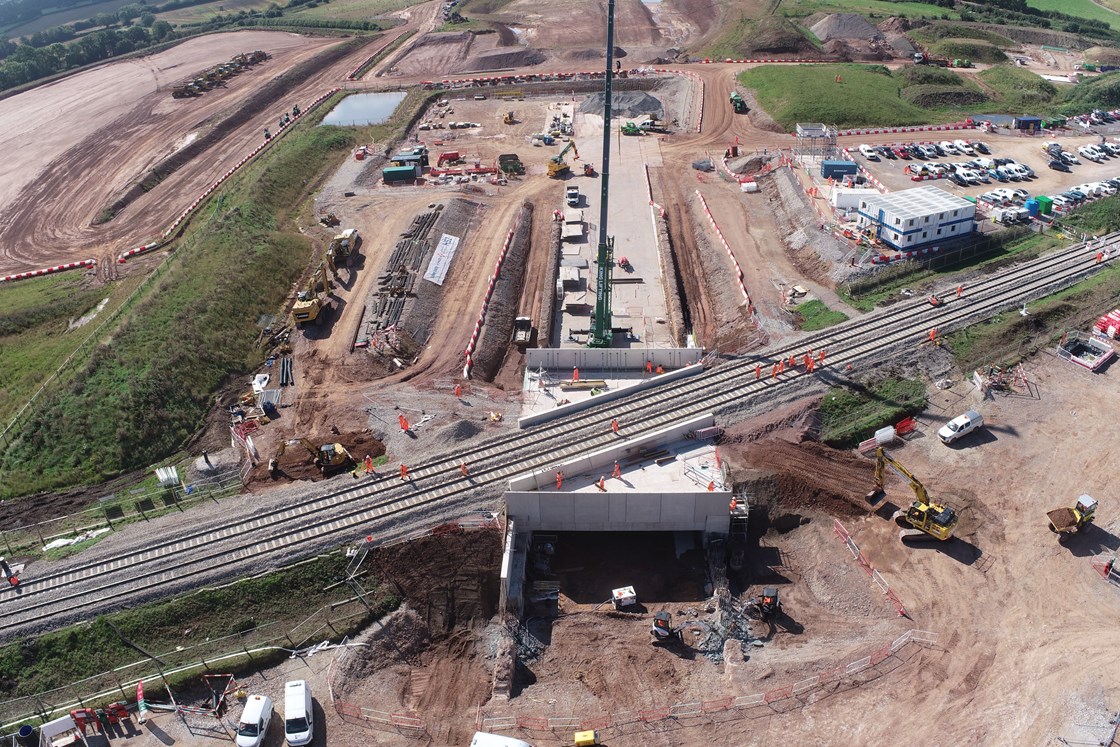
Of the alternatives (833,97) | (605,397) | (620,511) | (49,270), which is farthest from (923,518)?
(49,270)

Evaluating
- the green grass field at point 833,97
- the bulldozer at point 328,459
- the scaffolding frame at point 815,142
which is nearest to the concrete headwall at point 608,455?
the bulldozer at point 328,459

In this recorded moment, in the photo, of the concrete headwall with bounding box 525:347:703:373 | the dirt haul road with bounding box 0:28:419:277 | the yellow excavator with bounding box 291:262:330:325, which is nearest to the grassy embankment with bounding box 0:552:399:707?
the concrete headwall with bounding box 525:347:703:373

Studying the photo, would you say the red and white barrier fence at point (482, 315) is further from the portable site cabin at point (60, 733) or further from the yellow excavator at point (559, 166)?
the portable site cabin at point (60, 733)

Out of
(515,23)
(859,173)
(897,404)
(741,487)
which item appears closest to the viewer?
(741,487)

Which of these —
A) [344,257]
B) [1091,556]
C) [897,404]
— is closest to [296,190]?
[344,257]

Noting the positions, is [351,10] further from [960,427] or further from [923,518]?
[923,518]

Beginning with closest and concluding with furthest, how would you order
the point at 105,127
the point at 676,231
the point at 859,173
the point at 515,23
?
the point at 676,231
the point at 859,173
the point at 105,127
the point at 515,23

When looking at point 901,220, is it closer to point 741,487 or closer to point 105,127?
point 741,487
